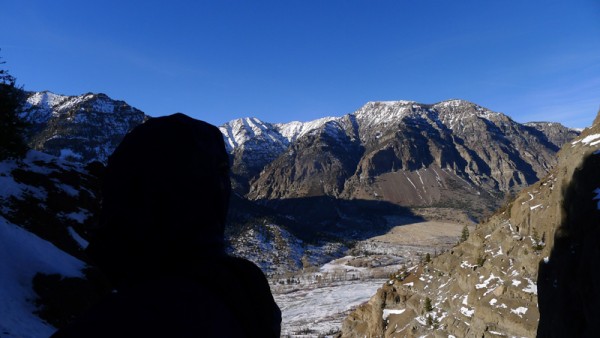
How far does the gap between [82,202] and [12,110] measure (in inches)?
351

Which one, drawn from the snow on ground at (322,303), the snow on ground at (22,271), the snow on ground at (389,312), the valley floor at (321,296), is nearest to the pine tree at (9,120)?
the snow on ground at (22,271)

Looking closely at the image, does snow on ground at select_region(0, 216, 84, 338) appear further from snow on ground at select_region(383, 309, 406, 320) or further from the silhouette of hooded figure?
snow on ground at select_region(383, 309, 406, 320)

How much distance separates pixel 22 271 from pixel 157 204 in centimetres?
1695

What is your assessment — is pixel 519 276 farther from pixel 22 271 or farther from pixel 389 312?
pixel 22 271

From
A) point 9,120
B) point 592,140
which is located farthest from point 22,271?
point 592,140

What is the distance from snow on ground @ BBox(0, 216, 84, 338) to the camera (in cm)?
1256

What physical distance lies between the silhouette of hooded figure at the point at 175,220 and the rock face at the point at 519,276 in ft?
60.4

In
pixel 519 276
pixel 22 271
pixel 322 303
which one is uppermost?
pixel 22 271

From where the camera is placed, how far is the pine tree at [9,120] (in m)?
21.2

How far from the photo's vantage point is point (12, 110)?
22.0 m

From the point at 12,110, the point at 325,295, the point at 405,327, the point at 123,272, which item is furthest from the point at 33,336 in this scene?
the point at 325,295

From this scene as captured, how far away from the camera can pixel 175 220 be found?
2703mm

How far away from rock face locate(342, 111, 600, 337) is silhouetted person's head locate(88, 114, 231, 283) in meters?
18.6

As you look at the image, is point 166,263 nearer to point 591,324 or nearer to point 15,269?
point 15,269
